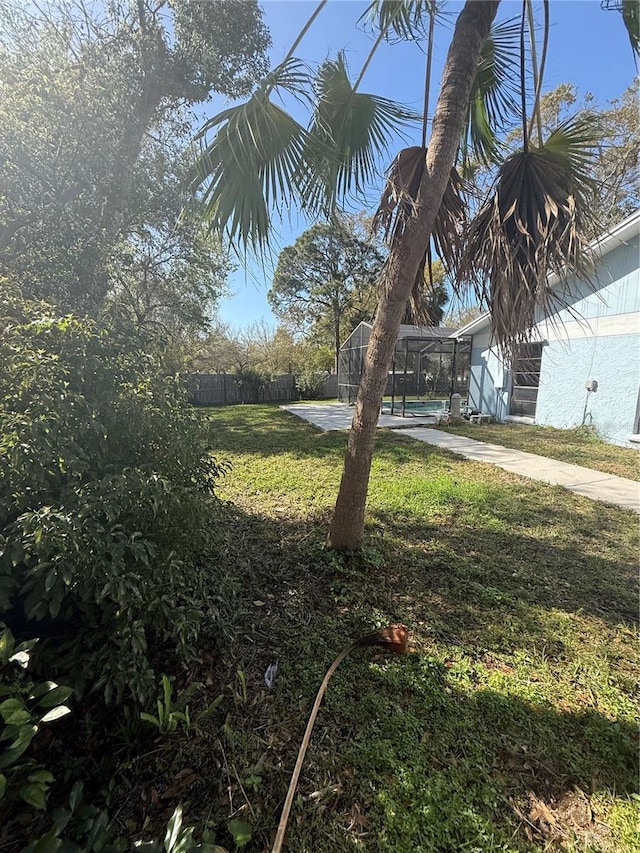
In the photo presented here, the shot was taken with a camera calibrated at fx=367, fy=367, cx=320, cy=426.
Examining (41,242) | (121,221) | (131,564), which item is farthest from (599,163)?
(121,221)

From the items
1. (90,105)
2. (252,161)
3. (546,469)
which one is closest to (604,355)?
(546,469)

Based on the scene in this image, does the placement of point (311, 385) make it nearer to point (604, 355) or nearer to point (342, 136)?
point (604, 355)

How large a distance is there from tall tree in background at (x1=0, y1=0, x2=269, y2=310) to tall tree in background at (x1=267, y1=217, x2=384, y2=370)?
17.2m

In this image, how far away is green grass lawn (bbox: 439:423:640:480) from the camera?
240 inches

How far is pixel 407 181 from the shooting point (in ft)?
→ 8.56

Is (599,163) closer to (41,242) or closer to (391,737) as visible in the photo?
(391,737)

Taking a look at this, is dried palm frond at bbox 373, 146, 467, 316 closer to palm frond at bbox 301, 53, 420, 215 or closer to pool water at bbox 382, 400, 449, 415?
palm frond at bbox 301, 53, 420, 215

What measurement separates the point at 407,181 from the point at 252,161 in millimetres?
1085

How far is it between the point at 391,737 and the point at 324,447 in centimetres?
565

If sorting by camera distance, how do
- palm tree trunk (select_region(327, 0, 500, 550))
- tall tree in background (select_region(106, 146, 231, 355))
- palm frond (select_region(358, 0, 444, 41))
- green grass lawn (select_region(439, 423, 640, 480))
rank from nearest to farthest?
palm tree trunk (select_region(327, 0, 500, 550)) < palm frond (select_region(358, 0, 444, 41)) < tall tree in background (select_region(106, 146, 231, 355)) < green grass lawn (select_region(439, 423, 640, 480))

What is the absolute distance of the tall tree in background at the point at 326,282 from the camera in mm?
23250

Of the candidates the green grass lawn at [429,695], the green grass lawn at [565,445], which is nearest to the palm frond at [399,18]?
the green grass lawn at [429,695]

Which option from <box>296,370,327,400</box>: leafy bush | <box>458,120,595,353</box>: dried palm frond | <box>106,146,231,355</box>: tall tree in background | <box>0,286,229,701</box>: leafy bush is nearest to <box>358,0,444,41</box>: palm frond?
<box>458,120,595,353</box>: dried palm frond

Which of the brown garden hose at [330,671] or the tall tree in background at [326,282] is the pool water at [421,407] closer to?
the tall tree in background at [326,282]
